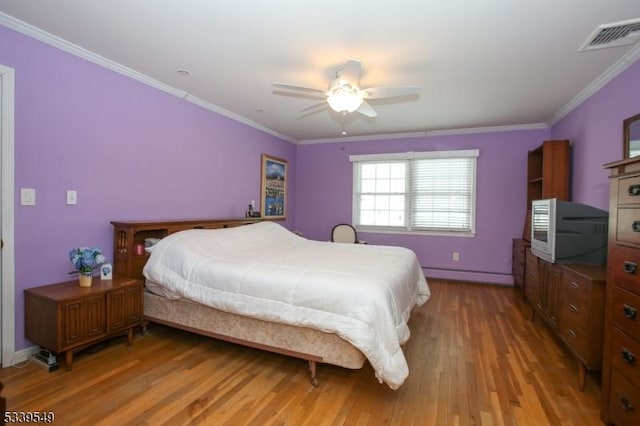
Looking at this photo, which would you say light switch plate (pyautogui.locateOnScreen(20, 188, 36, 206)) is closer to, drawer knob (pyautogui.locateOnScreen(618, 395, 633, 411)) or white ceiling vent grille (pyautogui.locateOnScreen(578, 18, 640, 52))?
drawer knob (pyautogui.locateOnScreen(618, 395, 633, 411))

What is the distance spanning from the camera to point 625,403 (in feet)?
5.04

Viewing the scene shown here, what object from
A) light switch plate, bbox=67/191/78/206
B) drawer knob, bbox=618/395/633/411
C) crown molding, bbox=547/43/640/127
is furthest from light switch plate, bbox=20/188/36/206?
crown molding, bbox=547/43/640/127

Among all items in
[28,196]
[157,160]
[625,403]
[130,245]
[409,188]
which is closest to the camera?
[625,403]

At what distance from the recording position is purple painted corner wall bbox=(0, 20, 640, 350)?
2.31 meters

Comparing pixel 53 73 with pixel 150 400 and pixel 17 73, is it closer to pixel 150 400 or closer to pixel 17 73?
pixel 17 73

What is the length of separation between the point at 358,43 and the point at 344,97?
0.39m

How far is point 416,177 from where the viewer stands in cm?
519

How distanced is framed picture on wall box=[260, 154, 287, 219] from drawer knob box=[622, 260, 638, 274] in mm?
4210

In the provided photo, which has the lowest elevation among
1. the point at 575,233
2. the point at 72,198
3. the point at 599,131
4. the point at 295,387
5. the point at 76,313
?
the point at 295,387

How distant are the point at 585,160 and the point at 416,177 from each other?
2.24 meters

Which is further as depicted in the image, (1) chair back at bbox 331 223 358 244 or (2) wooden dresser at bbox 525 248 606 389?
(1) chair back at bbox 331 223 358 244

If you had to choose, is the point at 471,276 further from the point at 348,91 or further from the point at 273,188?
the point at 348,91

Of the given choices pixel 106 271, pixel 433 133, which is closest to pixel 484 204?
pixel 433 133

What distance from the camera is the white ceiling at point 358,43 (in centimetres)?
194
